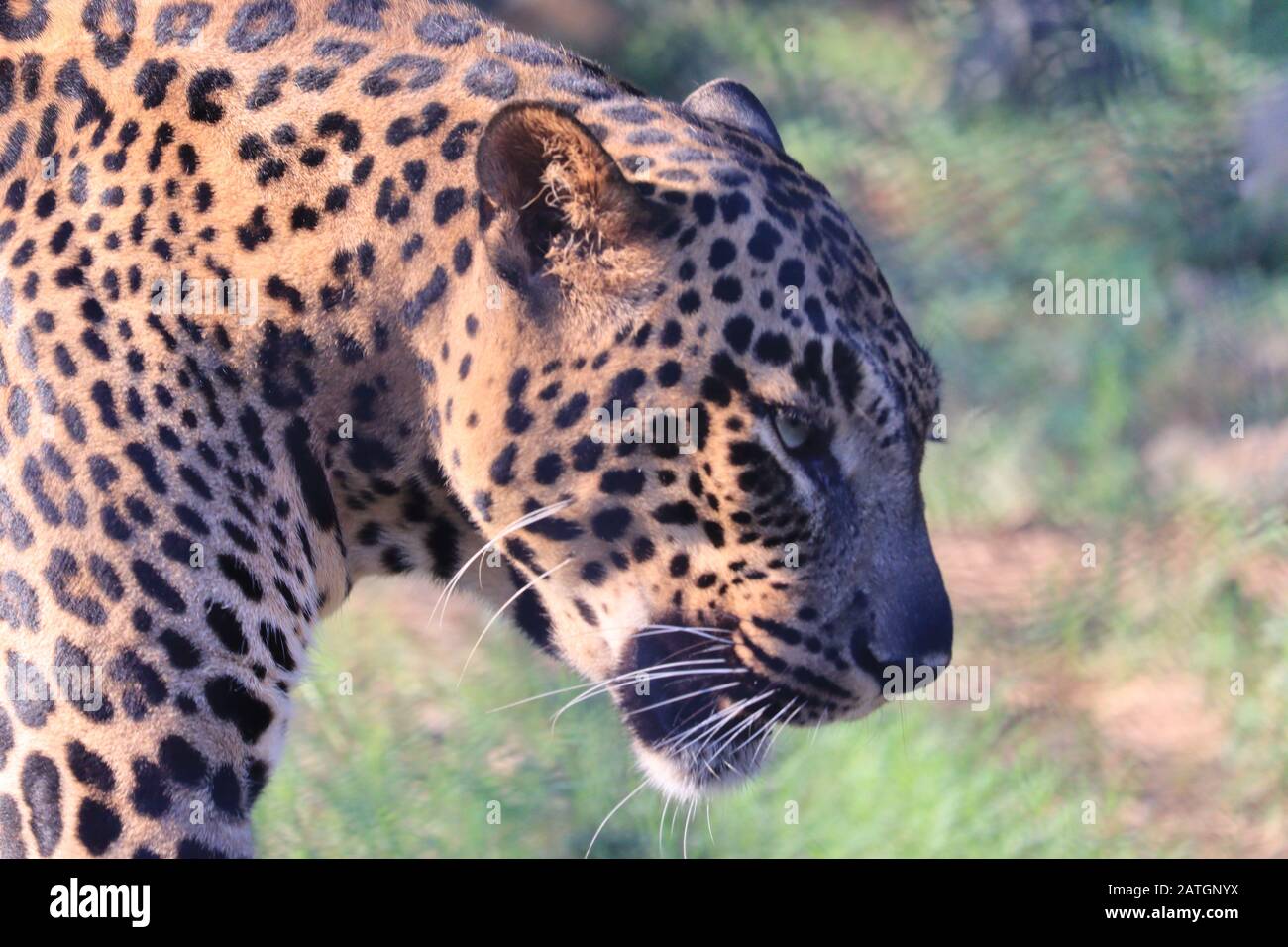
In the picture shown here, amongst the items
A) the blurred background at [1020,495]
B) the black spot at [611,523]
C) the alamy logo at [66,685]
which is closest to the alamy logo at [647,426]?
the black spot at [611,523]

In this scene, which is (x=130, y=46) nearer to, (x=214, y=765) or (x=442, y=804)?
(x=214, y=765)

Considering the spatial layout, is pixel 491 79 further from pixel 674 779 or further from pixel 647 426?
pixel 674 779

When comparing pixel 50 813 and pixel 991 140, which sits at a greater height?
pixel 991 140

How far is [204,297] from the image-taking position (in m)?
3.49

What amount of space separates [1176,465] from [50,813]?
696 cm

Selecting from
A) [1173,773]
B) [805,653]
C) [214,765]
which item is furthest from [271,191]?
[1173,773]

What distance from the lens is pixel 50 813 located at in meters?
3.21

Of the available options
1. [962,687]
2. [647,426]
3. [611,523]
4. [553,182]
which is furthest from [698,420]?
[962,687]

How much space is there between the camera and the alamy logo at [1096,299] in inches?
356

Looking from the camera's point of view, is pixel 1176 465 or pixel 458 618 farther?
pixel 1176 465

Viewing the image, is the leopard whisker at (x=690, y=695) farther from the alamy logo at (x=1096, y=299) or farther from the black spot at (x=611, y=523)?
the alamy logo at (x=1096, y=299)

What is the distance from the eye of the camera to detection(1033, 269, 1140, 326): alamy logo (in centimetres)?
903

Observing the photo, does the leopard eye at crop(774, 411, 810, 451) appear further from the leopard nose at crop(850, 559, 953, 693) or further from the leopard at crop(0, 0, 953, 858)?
the leopard nose at crop(850, 559, 953, 693)
